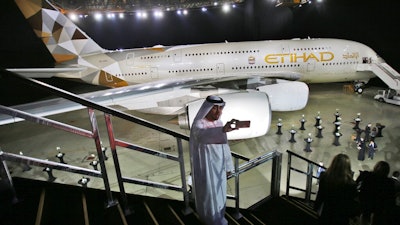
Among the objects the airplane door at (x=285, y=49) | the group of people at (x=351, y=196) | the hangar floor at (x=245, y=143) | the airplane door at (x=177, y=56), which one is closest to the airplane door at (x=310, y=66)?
the airplane door at (x=285, y=49)

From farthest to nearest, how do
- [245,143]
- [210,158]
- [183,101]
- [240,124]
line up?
[183,101], [245,143], [210,158], [240,124]

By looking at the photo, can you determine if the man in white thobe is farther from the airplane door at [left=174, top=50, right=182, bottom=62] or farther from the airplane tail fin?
the airplane tail fin

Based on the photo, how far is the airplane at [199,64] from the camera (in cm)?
931

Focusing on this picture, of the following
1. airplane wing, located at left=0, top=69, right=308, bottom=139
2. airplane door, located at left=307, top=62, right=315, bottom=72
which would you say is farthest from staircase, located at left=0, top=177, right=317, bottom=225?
airplane door, located at left=307, top=62, right=315, bottom=72

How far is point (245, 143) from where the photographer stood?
8859 mm

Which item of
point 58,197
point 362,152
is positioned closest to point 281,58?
point 362,152

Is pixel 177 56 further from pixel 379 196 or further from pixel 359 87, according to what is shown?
pixel 359 87

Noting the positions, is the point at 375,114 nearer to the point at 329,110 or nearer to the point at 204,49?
the point at 329,110

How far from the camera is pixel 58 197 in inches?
109

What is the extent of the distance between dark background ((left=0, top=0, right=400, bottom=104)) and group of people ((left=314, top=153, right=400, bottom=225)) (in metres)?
15.9

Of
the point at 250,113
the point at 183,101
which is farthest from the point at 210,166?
the point at 183,101

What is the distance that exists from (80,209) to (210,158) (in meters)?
1.51

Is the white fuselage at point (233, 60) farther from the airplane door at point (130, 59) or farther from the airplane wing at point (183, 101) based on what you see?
the airplane wing at point (183, 101)

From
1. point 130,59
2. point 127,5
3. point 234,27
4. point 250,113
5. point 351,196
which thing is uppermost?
point 127,5
